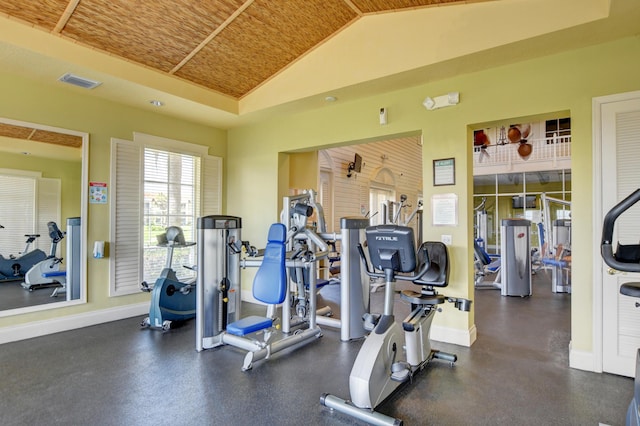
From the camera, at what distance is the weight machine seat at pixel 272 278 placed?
3.36 metres

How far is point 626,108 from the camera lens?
2887 mm

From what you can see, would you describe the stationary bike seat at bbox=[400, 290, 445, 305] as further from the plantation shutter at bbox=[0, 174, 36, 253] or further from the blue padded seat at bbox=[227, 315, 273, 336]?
the plantation shutter at bbox=[0, 174, 36, 253]

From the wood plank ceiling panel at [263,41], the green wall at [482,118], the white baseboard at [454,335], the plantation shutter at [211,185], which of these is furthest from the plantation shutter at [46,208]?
the white baseboard at [454,335]

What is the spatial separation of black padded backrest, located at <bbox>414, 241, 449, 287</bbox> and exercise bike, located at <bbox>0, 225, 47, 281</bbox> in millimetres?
4638

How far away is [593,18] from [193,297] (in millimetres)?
5021

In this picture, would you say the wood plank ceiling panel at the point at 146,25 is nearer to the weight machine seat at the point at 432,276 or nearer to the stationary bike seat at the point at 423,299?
the weight machine seat at the point at 432,276

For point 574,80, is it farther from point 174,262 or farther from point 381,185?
point 381,185

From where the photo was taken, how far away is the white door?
2855 millimetres

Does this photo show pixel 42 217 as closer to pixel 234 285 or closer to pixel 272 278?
pixel 234 285

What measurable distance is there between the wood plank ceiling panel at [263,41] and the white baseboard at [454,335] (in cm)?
354

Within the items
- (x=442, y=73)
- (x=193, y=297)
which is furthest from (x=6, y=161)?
(x=442, y=73)

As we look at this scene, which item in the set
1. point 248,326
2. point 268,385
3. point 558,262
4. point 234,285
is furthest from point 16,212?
point 558,262

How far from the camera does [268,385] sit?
9.07ft

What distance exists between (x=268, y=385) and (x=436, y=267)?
5.84ft
